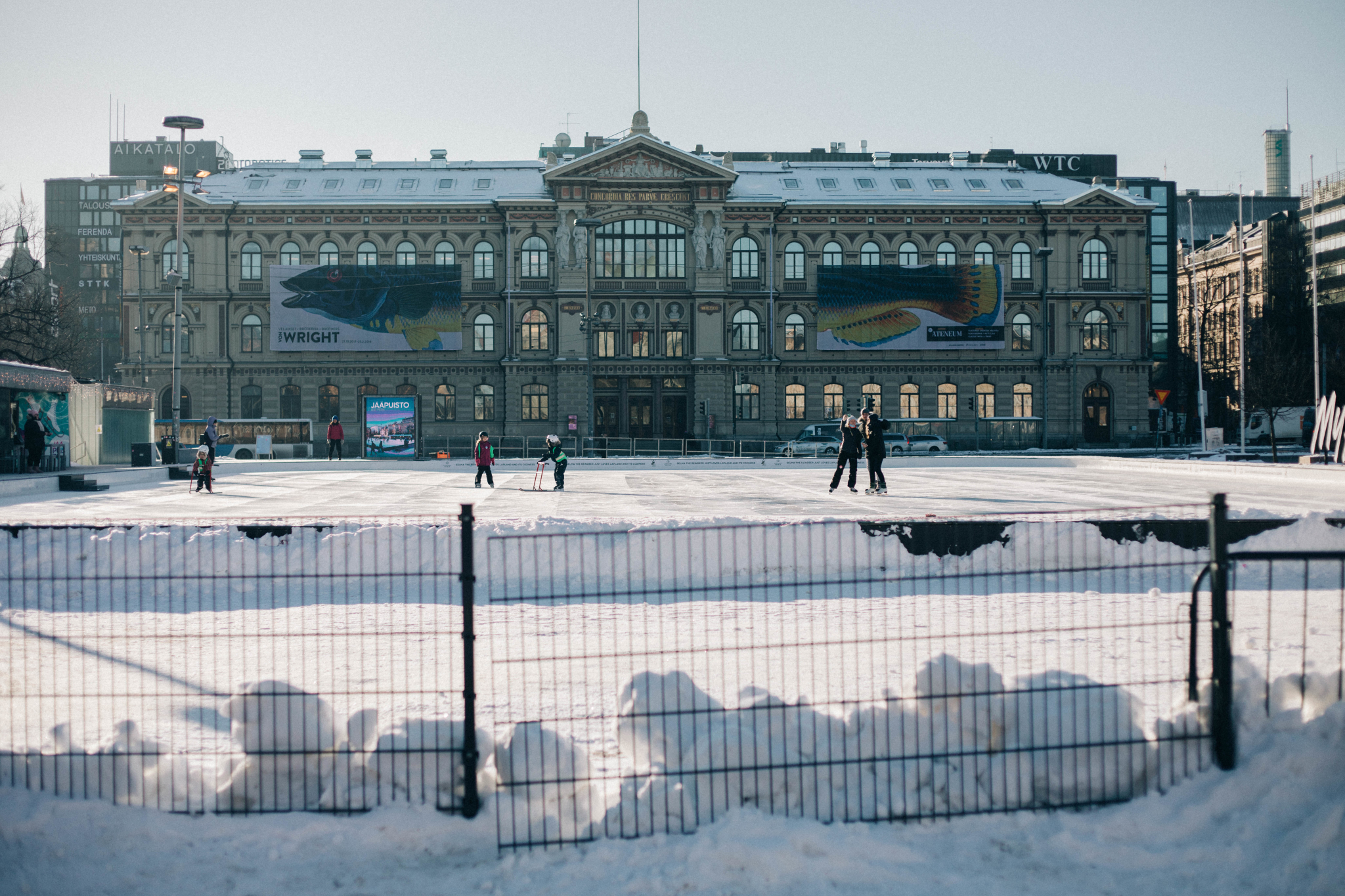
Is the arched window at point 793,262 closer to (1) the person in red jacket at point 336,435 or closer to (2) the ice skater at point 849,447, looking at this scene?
(1) the person in red jacket at point 336,435

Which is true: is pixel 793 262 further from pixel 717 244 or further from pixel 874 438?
pixel 874 438

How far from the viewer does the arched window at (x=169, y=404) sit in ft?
176

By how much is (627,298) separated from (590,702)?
48.9 meters

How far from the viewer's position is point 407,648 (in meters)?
7.68

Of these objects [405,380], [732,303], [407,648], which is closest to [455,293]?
[405,380]

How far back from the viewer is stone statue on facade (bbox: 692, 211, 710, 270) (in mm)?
53188

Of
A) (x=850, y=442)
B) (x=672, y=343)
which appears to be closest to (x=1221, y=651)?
(x=850, y=442)

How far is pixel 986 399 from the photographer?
2185 inches

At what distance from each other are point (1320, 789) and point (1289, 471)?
85.0 feet

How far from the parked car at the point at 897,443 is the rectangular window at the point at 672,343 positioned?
13658mm

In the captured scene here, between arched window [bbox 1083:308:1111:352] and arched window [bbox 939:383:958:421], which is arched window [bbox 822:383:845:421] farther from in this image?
arched window [bbox 1083:308:1111:352]

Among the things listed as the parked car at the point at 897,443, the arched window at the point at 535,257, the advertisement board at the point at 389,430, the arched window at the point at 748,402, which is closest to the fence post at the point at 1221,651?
the advertisement board at the point at 389,430

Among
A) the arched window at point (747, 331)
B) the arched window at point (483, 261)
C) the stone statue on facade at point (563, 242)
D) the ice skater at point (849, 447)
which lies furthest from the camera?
the arched window at point (483, 261)

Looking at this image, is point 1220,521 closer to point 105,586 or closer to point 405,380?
point 105,586
